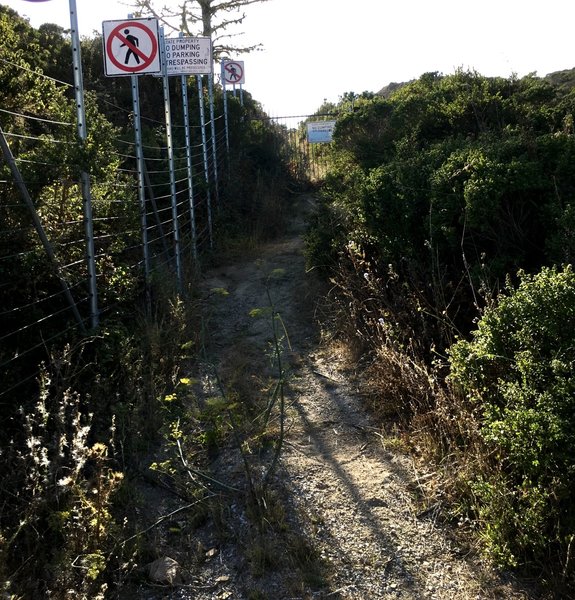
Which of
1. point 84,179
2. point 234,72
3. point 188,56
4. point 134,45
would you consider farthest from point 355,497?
point 234,72

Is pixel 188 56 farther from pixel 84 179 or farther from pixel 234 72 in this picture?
pixel 234 72

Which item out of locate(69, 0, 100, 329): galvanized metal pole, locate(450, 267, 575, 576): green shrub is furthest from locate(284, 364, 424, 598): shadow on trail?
locate(69, 0, 100, 329): galvanized metal pole

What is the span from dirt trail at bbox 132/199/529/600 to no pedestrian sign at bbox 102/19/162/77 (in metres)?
3.12

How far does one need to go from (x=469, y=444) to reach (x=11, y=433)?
3064mm

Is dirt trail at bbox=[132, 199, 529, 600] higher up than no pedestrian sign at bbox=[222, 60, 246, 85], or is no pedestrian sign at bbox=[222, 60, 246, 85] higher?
no pedestrian sign at bbox=[222, 60, 246, 85]

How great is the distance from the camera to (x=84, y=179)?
5.00 metres

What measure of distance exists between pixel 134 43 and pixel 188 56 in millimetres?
2457

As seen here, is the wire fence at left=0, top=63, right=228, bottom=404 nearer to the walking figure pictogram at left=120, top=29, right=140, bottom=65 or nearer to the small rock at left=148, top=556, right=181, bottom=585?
the walking figure pictogram at left=120, top=29, right=140, bottom=65

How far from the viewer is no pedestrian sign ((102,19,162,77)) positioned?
19.9 ft

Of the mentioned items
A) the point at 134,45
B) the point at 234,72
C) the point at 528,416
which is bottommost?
the point at 528,416

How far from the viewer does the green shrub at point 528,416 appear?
3125 millimetres

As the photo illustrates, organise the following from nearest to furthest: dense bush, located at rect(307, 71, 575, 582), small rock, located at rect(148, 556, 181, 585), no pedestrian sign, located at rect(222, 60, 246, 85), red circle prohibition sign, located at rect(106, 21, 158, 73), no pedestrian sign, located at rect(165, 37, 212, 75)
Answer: dense bush, located at rect(307, 71, 575, 582) < small rock, located at rect(148, 556, 181, 585) < red circle prohibition sign, located at rect(106, 21, 158, 73) < no pedestrian sign, located at rect(165, 37, 212, 75) < no pedestrian sign, located at rect(222, 60, 246, 85)

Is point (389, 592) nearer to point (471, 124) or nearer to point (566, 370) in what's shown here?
point (566, 370)

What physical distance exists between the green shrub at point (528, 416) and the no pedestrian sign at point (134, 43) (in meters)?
4.19
